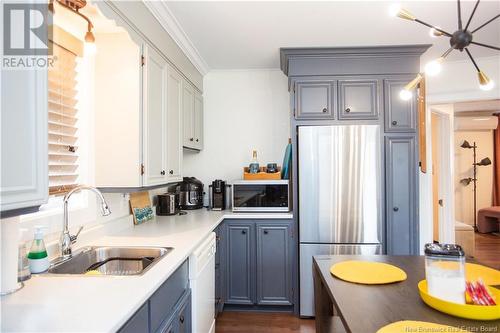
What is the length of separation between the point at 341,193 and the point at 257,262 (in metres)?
1.00

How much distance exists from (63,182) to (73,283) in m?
0.74

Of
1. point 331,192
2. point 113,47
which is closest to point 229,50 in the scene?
point 113,47

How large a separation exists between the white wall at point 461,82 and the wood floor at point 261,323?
264 centimetres

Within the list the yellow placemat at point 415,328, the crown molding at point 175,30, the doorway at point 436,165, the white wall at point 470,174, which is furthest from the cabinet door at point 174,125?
the white wall at point 470,174

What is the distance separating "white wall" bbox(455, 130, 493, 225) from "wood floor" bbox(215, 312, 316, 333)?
546cm

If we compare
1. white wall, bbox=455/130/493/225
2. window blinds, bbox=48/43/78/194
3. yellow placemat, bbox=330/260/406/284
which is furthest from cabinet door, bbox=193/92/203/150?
white wall, bbox=455/130/493/225

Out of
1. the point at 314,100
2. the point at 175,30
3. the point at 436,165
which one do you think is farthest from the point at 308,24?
the point at 436,165

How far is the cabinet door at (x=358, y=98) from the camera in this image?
111 inches

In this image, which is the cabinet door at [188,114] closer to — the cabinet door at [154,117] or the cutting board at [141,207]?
the cabinet door at [154,117]

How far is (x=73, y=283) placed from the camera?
3.94 feet

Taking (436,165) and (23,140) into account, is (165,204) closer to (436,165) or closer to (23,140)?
(23,140)

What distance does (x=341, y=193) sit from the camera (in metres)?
2.72

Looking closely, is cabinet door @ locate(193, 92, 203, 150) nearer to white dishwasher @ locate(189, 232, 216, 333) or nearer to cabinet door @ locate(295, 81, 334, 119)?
cabinet door @ locate(295, 81, 334, 119)

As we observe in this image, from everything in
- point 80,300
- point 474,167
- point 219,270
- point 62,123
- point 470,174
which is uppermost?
point 62,123
